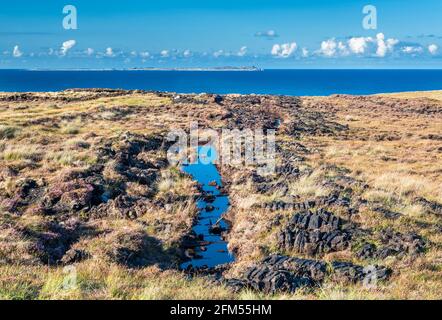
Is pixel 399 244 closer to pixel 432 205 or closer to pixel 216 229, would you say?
pixel 432 205

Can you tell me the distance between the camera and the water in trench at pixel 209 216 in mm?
19984

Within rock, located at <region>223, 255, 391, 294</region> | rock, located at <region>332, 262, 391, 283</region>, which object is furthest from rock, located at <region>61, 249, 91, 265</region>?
rock, located at <region>332, 262, 391, 283</region>

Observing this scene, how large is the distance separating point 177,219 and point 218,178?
10.9 metres

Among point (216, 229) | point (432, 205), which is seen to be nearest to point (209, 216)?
point (216, 229)


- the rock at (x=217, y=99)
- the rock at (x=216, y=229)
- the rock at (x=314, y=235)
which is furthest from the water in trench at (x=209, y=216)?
the rock at (x=217, y=99)

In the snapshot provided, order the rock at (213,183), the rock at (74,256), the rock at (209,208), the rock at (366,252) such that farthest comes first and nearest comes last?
the rock at (213,183) < the rock at (209,208) < the rock at (366,252) < the rock at (74,256)

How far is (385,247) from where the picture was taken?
18375mm

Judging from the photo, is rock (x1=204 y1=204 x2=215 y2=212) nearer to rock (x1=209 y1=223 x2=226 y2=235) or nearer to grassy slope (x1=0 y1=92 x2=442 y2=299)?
grassy slope (x1=0 y1=92 x2=442 y2=299)

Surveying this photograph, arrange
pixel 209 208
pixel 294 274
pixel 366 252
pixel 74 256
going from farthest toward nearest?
1. pixel 209 208
2. pixel 366 252
3. pixel 74 256
4. pixel 294 274

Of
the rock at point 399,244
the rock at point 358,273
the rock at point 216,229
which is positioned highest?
the rock at point 358,273

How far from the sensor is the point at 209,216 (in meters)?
25.4

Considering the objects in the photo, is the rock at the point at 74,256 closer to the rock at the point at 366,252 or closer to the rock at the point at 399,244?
the rock at the point at 366,252

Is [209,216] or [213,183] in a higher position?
[213,183]

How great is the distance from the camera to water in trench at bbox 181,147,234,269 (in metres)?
20.0
